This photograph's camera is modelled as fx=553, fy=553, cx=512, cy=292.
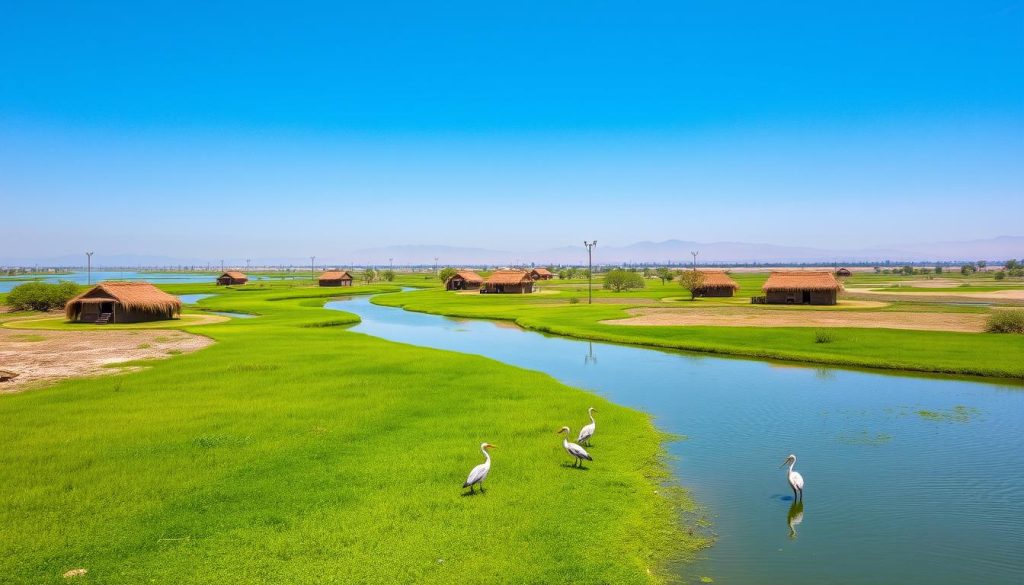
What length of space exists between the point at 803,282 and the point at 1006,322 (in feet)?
91.8

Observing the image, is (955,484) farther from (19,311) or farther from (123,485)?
(19,311)

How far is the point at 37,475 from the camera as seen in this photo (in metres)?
13.2

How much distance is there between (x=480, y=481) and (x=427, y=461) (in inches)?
100

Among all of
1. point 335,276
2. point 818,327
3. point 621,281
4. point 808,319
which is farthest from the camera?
point 335,276

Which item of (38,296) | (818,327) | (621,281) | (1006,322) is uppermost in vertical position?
(38,296)

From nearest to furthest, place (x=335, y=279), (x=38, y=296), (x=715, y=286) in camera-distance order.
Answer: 1. (x=38, y=296)
2. (x=715, y=286)
3. (x=335, y=279)

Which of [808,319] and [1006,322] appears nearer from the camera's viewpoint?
[1006,322]

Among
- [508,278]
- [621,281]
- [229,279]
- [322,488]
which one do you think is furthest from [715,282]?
[229,279]

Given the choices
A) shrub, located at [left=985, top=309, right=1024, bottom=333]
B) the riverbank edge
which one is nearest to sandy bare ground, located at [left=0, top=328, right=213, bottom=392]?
the riverbank edge

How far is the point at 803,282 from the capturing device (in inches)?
2539

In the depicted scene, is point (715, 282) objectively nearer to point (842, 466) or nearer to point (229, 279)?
point (842, 466)

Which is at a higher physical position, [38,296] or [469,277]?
[469,277]

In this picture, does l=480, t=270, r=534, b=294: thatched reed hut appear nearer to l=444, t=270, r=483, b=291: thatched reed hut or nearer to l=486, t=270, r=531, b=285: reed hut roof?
l=486, t=270, r=531, b=285: reed hut roof

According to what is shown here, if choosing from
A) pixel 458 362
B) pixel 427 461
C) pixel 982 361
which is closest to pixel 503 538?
pixel 427 461
